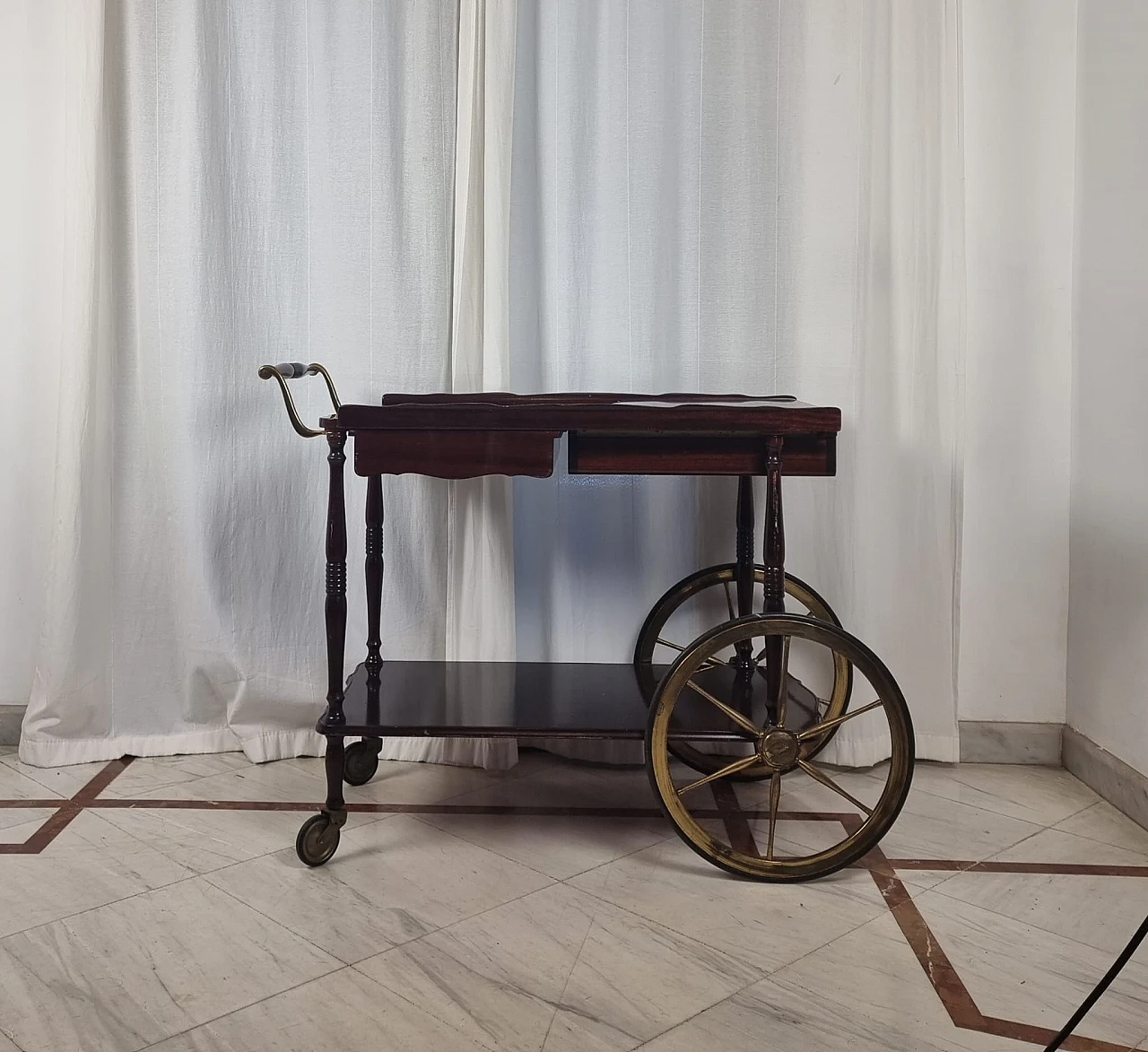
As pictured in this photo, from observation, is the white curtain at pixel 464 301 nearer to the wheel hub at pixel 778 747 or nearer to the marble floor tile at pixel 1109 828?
the marble floor tile at pixel 1109 828

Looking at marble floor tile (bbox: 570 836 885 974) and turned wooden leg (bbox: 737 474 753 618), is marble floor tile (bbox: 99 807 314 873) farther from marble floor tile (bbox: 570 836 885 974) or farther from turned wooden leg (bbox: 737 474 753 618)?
turned wooden leg (bbox: 737 474 753 618)

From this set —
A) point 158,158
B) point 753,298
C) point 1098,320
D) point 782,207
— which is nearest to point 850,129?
point 782,207

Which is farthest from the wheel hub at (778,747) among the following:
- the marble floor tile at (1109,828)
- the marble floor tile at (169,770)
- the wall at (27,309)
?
the wall at (27,309)

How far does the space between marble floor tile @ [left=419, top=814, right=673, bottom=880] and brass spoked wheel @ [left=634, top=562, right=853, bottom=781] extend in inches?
11.9

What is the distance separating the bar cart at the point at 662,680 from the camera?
1.95 metres

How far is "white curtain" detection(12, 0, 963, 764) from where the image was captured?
254cm

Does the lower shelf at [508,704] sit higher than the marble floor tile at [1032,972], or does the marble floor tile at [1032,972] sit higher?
the lower shelf at [508,704]

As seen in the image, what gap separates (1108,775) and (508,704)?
1386 millimetres

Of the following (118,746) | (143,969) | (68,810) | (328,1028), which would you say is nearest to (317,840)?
(143,969)

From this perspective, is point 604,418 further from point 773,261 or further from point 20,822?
point 20,822

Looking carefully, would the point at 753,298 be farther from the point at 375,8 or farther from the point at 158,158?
the point at 158,158

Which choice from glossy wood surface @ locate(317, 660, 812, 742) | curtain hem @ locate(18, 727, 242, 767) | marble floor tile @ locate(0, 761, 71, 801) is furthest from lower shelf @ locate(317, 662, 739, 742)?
marble floor tile @ locate(0, 761, 71, 801)

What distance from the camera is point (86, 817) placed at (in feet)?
7.52

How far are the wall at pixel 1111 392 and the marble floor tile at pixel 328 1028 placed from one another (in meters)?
1.66
